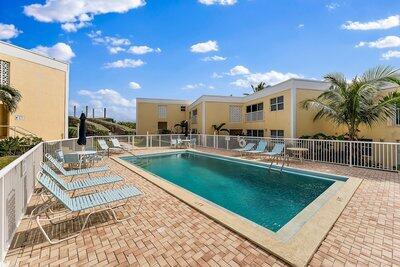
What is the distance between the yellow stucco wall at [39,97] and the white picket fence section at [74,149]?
15.7 ft

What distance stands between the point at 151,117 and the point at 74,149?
18.3m

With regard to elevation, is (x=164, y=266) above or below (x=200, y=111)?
below

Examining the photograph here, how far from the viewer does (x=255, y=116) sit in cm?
1962

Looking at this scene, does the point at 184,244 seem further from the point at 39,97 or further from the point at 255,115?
the point at 255,115

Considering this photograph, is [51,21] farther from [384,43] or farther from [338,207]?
[384,43]

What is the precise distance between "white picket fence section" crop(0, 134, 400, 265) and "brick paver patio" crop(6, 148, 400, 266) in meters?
0.41

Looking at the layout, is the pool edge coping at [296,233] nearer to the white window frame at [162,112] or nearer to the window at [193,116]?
the window at [193,116]

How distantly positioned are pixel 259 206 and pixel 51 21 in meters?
15.2

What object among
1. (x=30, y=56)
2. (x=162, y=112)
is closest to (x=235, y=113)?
(x=162, y=112)

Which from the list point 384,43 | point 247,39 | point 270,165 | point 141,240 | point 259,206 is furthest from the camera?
point 247,39

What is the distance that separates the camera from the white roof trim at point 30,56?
13741 millimetres

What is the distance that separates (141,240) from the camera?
327 cm

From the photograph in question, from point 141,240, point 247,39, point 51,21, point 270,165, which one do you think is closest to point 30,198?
point 141,240

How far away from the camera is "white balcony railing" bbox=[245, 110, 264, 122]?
1856 cm
